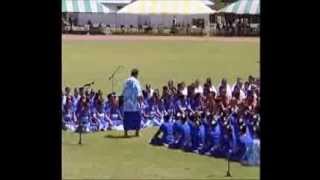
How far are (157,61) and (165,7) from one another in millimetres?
3288

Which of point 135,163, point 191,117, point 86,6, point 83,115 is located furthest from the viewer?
point 86,6

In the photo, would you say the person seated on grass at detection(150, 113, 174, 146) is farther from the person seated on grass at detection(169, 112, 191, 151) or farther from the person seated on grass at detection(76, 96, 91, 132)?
the person seated on grass at detection(76, 96, 91, 132)

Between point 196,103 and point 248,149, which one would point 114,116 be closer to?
point 196,103

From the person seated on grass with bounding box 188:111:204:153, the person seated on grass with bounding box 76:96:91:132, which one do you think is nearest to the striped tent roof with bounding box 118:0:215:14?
the person seated on grass with bounding box 76:96:91:132

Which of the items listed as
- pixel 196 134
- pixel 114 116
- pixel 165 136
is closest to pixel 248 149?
pixel 196 134

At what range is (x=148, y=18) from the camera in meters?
31.4

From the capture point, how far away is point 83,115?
1084cm

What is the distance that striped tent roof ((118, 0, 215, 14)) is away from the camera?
22609mm

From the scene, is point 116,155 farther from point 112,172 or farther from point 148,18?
point 148,18

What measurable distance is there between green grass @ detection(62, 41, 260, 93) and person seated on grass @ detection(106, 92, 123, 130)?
3216 mm

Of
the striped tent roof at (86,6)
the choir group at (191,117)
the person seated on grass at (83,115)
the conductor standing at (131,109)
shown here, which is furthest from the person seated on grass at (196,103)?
the striped tent roof at (86,6)

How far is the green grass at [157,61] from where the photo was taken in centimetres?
1708

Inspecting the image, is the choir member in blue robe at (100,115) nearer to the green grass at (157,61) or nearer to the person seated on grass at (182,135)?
the person seated on grass at (182,135)
